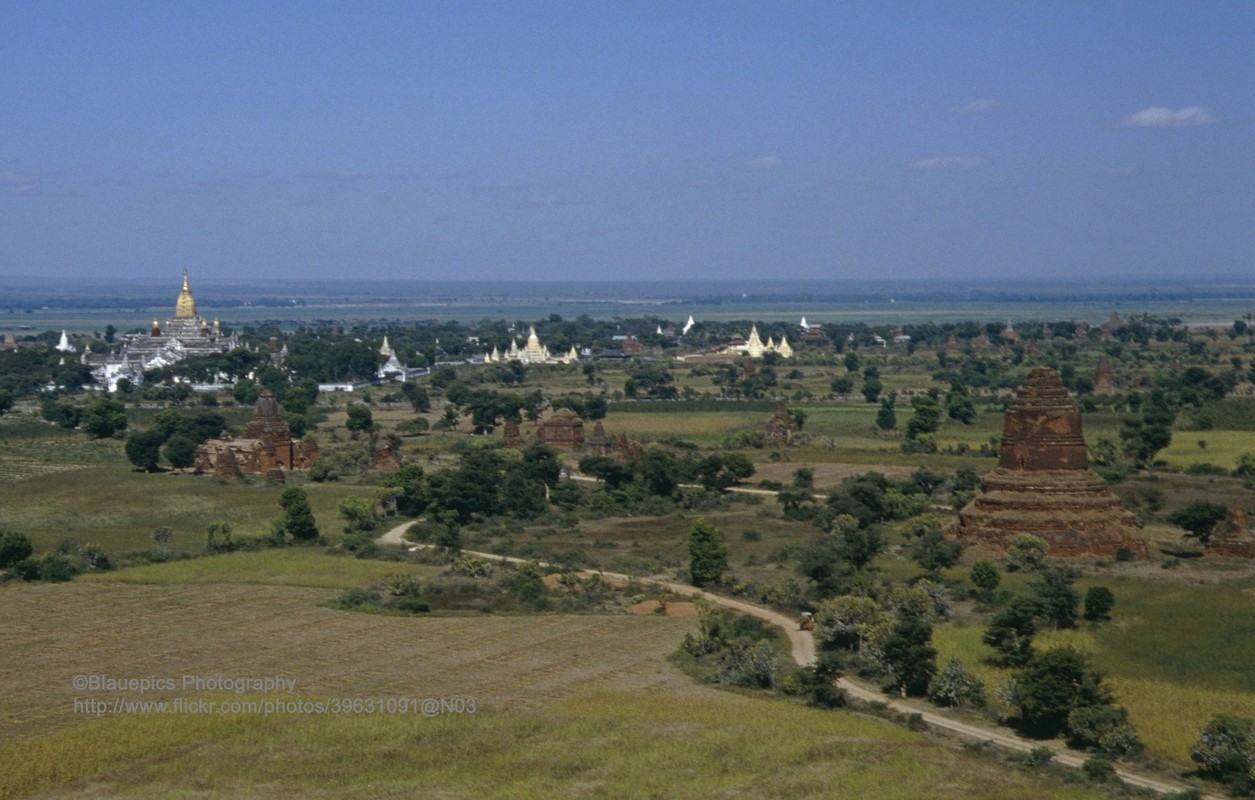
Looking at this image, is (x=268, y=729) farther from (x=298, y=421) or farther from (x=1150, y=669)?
(x=298, y=421)

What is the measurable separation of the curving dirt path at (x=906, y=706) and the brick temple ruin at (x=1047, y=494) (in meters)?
8.93

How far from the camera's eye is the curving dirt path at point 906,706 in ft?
99.5

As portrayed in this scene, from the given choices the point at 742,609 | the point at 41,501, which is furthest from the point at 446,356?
the point at 742,609

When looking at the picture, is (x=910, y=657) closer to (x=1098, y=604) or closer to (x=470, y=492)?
(x=1098, y=604)

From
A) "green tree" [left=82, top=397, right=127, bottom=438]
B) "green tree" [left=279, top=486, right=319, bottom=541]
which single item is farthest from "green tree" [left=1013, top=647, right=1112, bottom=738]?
"green tree" [left=82, top=397, right=127, bottom=438]

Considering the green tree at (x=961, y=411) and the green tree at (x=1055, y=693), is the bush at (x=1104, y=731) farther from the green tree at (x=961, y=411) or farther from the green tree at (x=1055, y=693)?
the green tree at (x=961, y=411)

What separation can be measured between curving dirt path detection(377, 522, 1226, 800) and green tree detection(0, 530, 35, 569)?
16.1 meters

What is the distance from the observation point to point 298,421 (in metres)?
87.5

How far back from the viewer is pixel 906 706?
35.1 meters

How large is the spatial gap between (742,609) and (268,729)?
15.6 m

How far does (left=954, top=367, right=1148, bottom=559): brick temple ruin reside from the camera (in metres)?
49.9

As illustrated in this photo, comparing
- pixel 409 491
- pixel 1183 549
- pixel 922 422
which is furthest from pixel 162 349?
pixel 1183 549

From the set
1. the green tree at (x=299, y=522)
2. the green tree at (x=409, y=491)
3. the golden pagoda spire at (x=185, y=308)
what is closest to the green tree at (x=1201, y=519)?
the green tree at (x=409, y=491)

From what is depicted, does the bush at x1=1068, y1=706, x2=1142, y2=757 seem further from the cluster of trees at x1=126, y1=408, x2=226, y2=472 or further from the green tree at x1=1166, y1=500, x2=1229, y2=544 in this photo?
the cluster of trees at x1=126, y1=408, x2=226, y2=472
